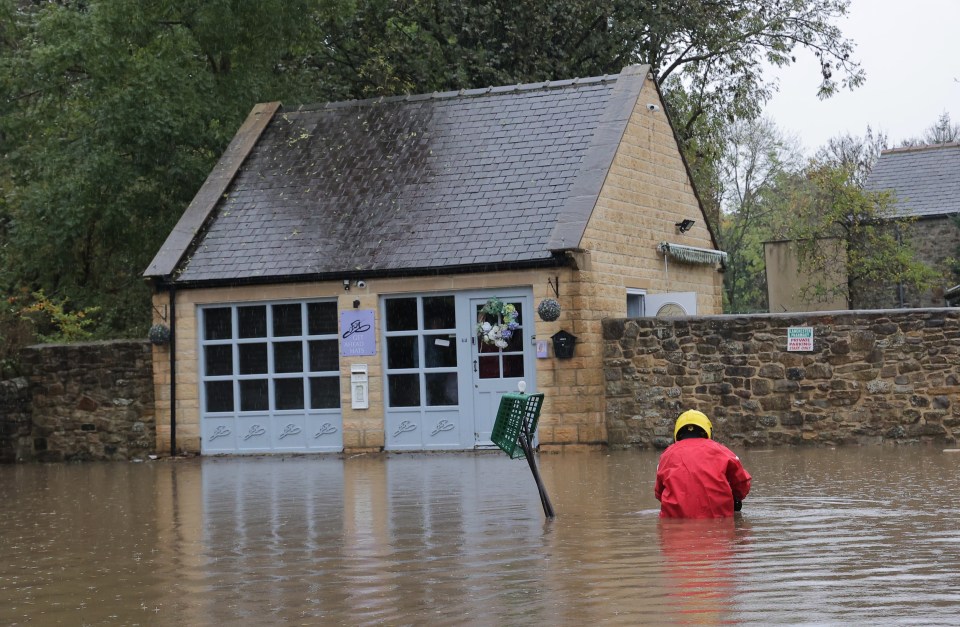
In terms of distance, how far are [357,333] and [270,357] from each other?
1611 mm

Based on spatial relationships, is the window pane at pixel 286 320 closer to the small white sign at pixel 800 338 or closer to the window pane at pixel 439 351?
the window pane at pixel 439 351

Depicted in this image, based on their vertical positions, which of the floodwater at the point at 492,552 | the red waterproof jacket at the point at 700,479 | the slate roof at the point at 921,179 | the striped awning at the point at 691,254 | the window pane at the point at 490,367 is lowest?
the floodwater at the point at 492,552

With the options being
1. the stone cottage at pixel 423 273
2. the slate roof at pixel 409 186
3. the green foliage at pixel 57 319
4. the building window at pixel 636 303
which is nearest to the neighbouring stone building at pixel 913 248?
the stone cottage at pixel 423 273

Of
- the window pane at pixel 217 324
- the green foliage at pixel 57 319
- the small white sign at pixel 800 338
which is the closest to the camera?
the small white sign at pixel 800 338

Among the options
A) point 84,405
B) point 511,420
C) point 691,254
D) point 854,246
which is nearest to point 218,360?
point 84,405

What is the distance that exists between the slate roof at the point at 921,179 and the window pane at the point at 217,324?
20292 mm

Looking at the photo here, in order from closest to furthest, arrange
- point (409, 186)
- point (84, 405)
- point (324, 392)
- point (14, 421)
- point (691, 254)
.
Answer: point (324, 392)
point (409, 186)
point (84, 405)
point (14, 421)
point (691, 254)

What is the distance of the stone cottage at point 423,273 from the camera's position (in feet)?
67.4

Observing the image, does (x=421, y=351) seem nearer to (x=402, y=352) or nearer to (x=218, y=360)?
(x=402, y=352)

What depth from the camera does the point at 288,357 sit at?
72.4 feet

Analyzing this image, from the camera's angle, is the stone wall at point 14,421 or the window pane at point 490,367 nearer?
the window pane at point 490,367

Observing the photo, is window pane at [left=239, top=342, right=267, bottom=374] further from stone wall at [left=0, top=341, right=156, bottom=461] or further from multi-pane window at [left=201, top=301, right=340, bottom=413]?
stone wall at [left=0, top=341, right=156, bottom=461]

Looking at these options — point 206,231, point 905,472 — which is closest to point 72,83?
point 206,231

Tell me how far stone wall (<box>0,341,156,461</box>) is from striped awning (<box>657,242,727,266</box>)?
8736 mm
